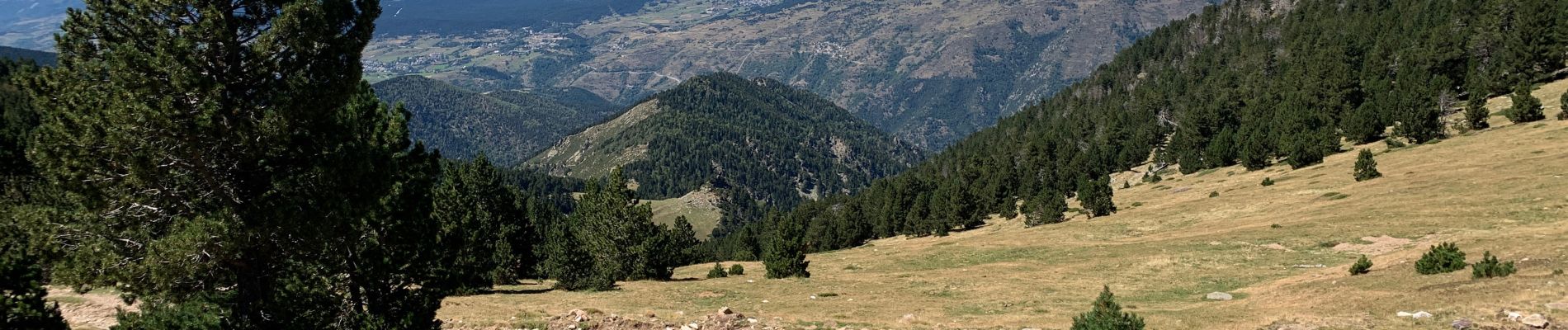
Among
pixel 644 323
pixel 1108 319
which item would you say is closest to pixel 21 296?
pixel 644 323

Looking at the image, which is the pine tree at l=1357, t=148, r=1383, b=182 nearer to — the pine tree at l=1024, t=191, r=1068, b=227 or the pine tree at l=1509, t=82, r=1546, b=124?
the pine tree at l=1509, t=82, r=1546, b=124

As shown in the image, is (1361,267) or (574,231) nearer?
(1361,267)

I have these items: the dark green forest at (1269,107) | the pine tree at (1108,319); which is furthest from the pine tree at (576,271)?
the dark green forest at (1269,107)

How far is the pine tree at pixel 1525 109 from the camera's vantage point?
66.6 meters

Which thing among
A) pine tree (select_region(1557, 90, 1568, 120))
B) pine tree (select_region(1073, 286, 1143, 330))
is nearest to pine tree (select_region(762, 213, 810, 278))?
pine tree (select_region(1073, 286, 1143, 330))

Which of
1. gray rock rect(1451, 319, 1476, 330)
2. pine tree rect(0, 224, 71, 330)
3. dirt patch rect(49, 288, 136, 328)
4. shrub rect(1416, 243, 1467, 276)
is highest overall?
pine tree rect(0, 224, 71, 330)

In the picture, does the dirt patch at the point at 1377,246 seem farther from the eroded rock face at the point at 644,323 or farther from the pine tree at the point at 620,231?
the pine tree at the point at 620,231

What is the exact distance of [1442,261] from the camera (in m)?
25.5

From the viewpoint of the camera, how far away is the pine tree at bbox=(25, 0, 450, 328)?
1404cm

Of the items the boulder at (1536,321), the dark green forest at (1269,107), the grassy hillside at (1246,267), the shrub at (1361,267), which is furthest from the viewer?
the dark green forest at (1269,107)

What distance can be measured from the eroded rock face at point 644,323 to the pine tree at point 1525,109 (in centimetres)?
7915

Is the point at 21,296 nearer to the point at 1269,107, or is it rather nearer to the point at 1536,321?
the point at 1536,321

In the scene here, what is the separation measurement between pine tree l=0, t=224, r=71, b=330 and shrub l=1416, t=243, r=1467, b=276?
37588mm

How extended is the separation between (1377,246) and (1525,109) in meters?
48.8
